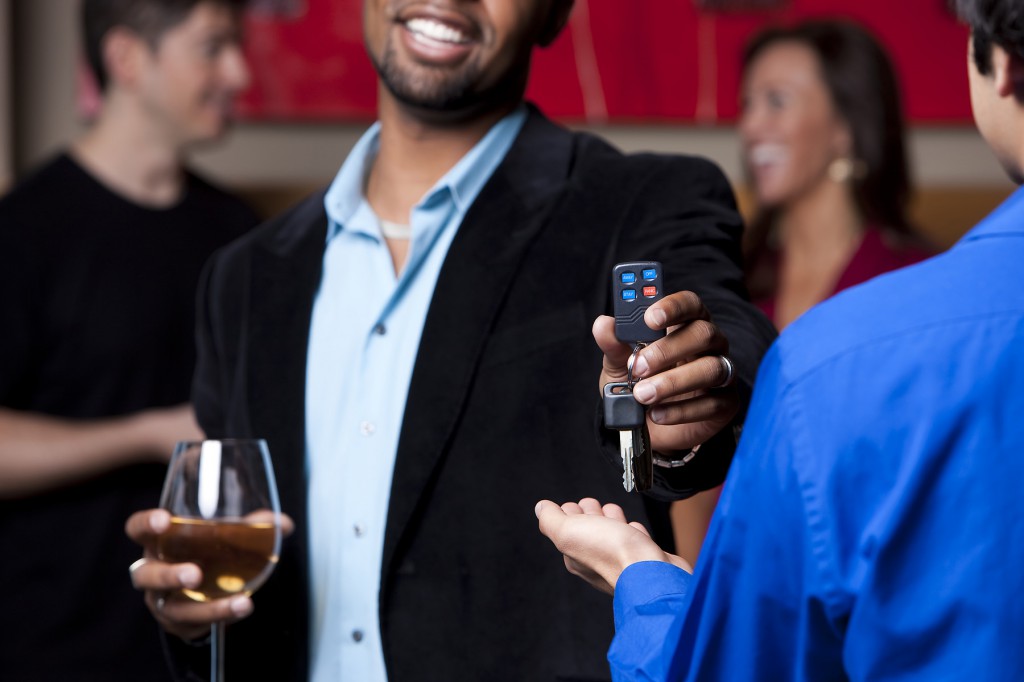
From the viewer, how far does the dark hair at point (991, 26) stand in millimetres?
743

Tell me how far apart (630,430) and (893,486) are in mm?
239

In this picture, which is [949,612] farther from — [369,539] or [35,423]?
[35,423]

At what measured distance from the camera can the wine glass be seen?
47.3 inches

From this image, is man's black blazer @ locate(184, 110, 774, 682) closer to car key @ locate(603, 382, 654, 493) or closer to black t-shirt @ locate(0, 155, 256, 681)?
car key @ locate(603, 382, 654, 493)

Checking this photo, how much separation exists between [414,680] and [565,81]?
7.20 ft

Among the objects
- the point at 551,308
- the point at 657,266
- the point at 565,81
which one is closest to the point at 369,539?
the point at 551,308

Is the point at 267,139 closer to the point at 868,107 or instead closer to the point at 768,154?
the point at 768,154

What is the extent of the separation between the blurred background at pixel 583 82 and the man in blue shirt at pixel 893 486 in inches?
94.9

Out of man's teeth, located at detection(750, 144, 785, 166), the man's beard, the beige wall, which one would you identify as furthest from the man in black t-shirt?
man's teeth, located at detection(750, 144, 785, 166)

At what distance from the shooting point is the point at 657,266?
87 centimetres

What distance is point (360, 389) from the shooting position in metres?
1.31

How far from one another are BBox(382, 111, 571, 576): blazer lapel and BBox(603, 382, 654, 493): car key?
0.36 metres

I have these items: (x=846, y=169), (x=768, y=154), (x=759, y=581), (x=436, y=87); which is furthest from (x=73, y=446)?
(x=759, y=581)

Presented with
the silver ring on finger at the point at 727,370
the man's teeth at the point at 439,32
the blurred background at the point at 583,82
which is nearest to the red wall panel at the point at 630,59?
the blurred background at the point at 583,82
